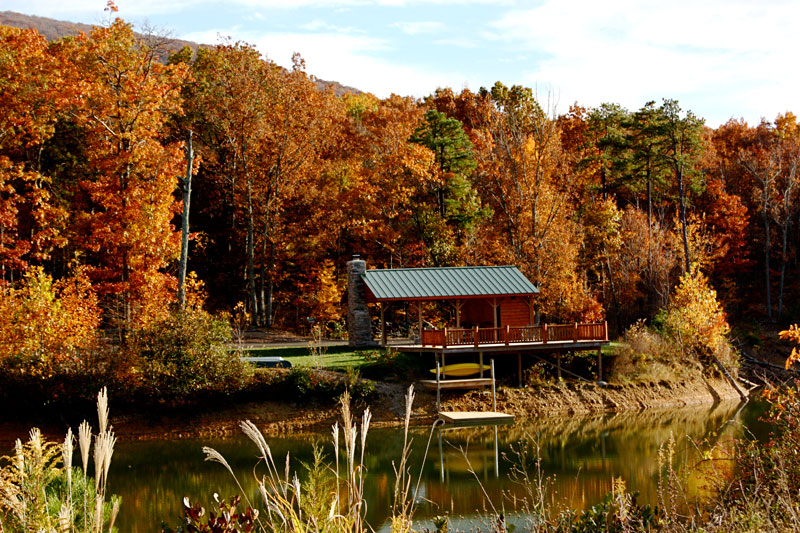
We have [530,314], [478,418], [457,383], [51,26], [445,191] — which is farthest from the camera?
[51,26]

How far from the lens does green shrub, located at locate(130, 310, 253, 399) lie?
2531cm

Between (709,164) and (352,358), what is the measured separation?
3312 centimetres

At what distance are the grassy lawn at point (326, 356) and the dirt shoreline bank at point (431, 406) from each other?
6.01 feet

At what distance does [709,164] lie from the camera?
5197 cm

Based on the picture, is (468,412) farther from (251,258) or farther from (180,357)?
(251,258)

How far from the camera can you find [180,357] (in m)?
25.5

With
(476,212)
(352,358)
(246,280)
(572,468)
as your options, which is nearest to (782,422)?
(572,468)

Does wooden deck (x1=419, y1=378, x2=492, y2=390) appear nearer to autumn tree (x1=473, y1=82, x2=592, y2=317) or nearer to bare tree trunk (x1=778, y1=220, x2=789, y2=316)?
autumn tree (x1=473, y1=82, x2=592, y2=317)

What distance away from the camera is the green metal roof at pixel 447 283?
31.1 metres

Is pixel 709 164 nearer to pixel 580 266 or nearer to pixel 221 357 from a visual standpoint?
pixel 580 266

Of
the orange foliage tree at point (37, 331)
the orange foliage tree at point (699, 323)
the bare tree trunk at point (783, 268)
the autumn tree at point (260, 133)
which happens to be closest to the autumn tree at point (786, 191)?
the bare tree trunk at point (783, 268)

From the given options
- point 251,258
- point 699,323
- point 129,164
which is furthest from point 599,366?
point 129,164

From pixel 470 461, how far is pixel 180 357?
10.6 m

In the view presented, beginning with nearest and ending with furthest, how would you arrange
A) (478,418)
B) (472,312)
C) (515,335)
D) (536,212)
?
(478,418)
(515,335)
(472,312)
(536,212)
